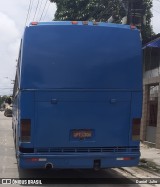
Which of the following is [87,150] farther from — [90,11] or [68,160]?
[90,11]

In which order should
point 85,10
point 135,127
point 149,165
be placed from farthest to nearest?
point 85,10 < point 149,165 < point 135,127

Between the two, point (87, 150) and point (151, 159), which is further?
point (151, 159)

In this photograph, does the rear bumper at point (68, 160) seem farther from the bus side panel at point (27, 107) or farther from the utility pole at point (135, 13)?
the utility pole at point (135, 13)

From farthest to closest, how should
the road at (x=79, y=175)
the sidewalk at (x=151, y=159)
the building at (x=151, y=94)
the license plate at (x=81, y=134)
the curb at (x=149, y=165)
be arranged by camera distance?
the building at (x=151, y=94), the sidewalk at (x=151, y=159), the curb at (x=149, y=165), the road at (x=79, y=175), the license plate at (x=81, y=134)

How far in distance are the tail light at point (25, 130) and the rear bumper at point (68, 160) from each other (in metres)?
A: 0.35

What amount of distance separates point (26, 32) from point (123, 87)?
254 centimetres

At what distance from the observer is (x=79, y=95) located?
9844 mm

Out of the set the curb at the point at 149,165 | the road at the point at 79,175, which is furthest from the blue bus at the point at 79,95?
the curb at the point at 149,165

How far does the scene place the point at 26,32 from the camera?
977cm

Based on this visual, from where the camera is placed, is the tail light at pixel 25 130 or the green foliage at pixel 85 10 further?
the green foliage at pixel 85 10

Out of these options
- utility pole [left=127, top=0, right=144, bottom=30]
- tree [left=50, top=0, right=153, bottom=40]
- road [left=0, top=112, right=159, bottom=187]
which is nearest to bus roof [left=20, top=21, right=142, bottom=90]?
road [left=0, top=112, right=159, bottom=187]

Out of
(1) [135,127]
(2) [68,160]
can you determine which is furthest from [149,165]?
(2) [68,160]

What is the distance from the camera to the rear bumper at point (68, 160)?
378 inches

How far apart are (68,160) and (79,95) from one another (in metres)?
1.48
